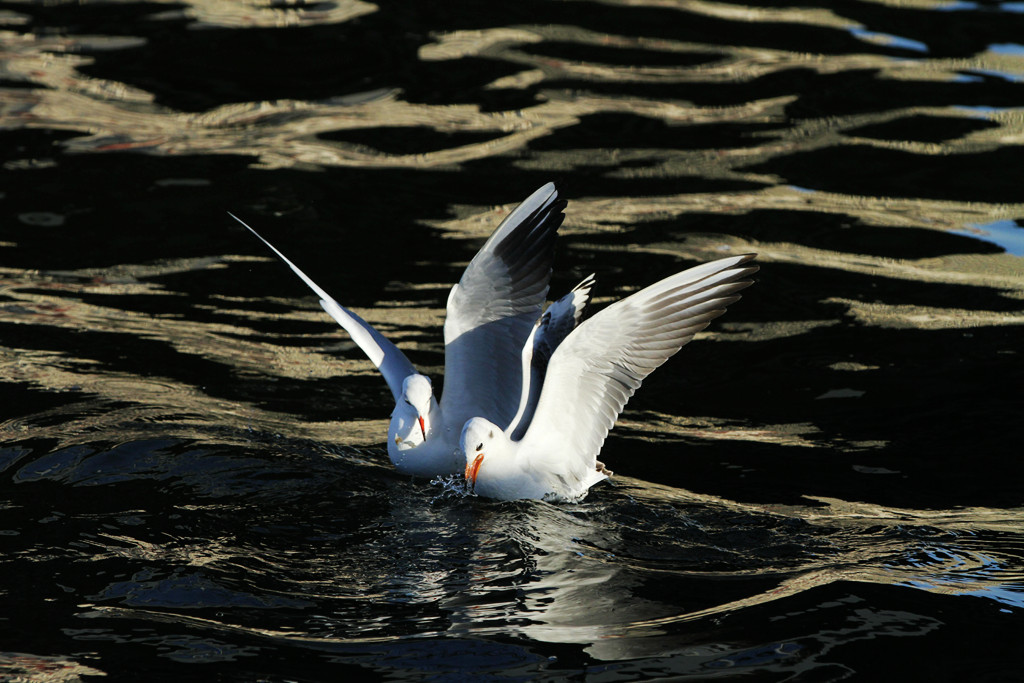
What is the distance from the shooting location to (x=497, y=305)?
312 inches

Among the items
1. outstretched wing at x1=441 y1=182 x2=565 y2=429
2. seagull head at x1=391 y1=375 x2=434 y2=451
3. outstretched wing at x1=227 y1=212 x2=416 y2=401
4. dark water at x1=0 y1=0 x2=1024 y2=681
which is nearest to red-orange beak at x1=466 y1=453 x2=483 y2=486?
dark water at x1=0 y1=0 x2=1024 y2=681

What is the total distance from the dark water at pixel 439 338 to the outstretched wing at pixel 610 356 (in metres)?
0.38

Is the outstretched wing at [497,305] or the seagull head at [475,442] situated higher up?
the outstretched wing at [497,305]

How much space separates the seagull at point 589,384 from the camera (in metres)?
6.80

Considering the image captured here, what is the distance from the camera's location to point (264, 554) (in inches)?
244

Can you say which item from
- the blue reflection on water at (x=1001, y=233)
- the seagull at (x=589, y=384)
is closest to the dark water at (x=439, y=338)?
the blue reflection on water at (x=1001, y=233)

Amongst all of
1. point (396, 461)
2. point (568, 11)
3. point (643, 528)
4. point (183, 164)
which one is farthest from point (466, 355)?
point (568, 11)

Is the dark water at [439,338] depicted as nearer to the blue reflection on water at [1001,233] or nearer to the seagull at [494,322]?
the blue reflection on water at [1001,233]

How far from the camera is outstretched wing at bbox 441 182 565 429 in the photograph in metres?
7.79

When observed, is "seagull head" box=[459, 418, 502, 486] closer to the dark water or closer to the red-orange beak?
the red-orange beak

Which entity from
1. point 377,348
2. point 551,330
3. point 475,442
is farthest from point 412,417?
point 551,330

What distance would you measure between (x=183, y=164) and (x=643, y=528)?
25.4ft

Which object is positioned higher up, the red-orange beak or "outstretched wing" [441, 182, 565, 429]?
"outstretched wing" [441, 182, 565, 429]

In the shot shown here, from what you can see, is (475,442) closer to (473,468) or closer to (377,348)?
(473,468)
